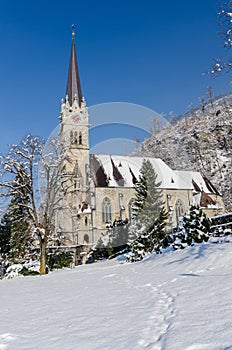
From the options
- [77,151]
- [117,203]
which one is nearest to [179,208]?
[117,203]

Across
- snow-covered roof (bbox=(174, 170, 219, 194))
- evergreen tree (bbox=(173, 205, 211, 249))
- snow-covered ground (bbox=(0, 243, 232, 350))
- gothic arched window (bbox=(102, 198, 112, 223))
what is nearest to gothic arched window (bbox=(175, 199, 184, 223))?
snow-covered roof (bbox=(174, 170, 219, 194))

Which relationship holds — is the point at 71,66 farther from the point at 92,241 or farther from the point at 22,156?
the point at 22,156

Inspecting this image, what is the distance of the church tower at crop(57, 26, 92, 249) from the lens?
129 feet

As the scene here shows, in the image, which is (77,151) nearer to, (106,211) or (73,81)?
(106,211)

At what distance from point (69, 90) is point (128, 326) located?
4857 cm

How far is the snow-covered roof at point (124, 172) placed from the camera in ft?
144

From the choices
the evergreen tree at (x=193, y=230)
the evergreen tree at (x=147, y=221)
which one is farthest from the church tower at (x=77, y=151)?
the evergreen tree at (x=193, y=230)

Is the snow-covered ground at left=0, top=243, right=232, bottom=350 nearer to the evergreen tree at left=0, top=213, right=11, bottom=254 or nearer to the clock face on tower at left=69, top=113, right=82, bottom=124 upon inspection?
the evergreen tree at left=0, top=213, right=11, bottom=254

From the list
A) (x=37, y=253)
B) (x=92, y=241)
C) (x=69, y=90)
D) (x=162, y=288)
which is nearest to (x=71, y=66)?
(x=69, y=90)

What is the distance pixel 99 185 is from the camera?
4228 cm

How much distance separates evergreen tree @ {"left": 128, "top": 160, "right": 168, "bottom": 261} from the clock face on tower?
1999 centimetres

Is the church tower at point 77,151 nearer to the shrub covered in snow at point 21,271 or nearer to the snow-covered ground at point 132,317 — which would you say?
the shrub covered in snow at point 21,271

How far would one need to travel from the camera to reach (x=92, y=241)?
3891 centimetres

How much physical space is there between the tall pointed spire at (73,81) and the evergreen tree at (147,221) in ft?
76.0
